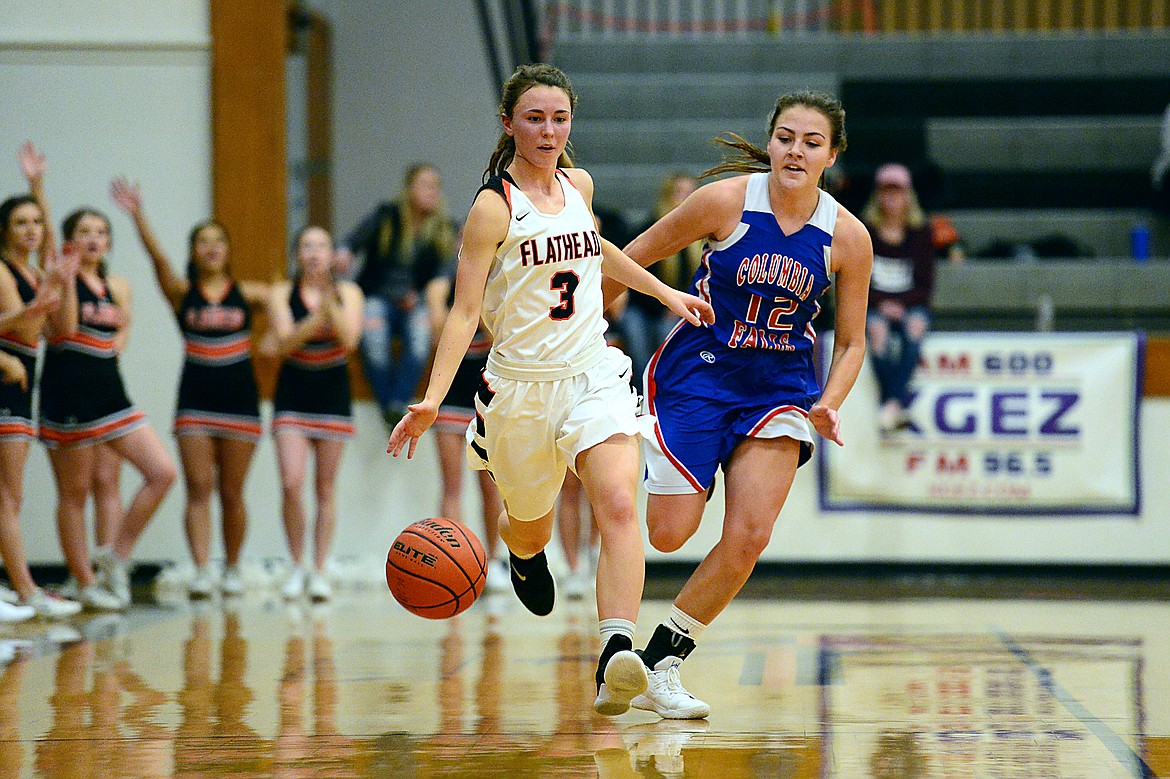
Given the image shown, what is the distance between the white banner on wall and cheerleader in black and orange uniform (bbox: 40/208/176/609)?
3780mm

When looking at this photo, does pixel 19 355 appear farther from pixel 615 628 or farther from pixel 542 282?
→ pixel 615 628

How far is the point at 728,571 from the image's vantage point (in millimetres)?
3986

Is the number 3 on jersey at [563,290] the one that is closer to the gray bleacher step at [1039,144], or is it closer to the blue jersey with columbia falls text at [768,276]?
the blue jersey with columbia falls text at [768,276]

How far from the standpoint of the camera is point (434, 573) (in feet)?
13.4

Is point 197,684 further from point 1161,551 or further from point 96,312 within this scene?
point 1161,551

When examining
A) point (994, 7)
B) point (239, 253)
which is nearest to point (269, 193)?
point (239, 253)

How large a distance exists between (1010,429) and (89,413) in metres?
5.03

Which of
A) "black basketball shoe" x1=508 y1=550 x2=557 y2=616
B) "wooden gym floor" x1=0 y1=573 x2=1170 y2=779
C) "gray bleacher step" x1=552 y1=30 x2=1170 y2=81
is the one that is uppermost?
"gray bleacher step" x1=552 y1=30 x2=1170 y2=81

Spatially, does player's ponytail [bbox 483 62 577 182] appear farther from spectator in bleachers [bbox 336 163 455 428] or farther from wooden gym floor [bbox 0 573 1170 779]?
spectator in bleachers [bbox 336 163 455 428]

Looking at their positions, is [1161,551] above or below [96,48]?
below

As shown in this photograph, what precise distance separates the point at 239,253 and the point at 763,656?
498 cm

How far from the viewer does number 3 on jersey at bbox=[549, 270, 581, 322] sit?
A: 13.0 feet

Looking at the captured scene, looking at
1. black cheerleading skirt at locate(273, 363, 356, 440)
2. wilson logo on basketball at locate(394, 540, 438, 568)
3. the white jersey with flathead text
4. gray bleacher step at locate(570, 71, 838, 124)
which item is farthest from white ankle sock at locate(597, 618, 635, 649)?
gray bleacher step at locate(570, 71, 838, 124)

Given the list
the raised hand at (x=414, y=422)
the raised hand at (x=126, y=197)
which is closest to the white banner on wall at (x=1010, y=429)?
the raised hand at (x=126, y=197)
